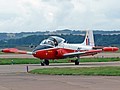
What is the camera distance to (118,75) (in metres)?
33.0

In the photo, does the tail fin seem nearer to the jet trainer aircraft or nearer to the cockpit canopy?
the jet trainer aircraft

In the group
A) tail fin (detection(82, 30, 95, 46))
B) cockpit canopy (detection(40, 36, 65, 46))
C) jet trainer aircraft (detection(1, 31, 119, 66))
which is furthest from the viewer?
tail fin (detection(82, 30, 95, 46))

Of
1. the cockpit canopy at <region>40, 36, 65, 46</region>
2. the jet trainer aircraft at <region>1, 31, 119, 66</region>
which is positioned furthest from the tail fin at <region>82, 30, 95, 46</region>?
the cockpit canopy at <region>40, 36, 65, 46</region>

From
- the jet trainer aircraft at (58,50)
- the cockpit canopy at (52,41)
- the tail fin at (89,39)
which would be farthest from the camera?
the tail fin at (89,39)

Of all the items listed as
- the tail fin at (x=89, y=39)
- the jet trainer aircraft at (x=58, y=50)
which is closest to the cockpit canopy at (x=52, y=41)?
the jet trainer aircraft at (x=58, y=50)

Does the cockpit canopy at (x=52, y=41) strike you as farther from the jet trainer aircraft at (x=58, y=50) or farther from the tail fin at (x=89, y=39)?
the tail fin at (x=89, y=39)

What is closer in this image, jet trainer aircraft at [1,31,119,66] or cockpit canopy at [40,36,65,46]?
jet trainer aircraft at [1,31,119,66]

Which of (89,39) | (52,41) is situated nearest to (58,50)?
(52,41)

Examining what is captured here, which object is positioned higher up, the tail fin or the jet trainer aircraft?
the tail fin

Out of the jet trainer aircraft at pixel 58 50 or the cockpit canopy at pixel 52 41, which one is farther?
the cockpit canopy at pixel 52 41

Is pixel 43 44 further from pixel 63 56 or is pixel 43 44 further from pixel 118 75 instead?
pixel 118 75

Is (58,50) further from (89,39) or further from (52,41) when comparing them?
(89,39)
